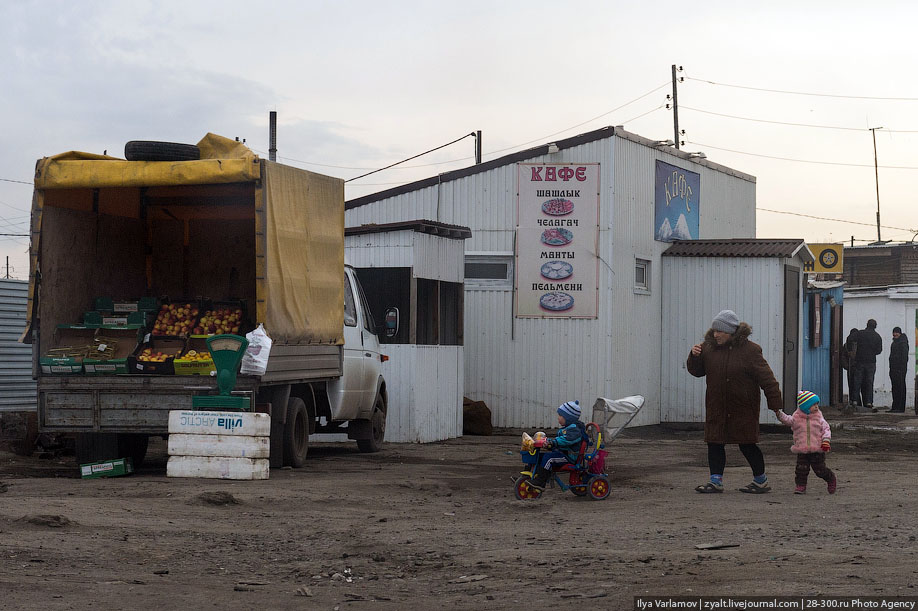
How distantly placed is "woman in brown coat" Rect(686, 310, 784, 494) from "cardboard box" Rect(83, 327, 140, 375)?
18.9 ft

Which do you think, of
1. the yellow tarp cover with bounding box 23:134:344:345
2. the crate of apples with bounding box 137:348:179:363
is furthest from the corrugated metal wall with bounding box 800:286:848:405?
the crate of apples with bounding box 137:348:179:363

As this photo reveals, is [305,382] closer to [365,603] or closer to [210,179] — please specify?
[210,179]

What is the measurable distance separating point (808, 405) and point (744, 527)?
281 cm

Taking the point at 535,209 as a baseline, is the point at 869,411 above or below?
below

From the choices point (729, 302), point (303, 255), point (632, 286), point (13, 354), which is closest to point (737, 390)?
point (303, 255)

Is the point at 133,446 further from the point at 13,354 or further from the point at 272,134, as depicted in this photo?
the point at 272,134

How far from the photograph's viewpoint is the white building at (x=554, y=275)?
20719 mm

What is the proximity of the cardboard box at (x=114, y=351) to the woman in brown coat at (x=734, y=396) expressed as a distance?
18.9 feet

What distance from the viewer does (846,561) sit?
724 cm

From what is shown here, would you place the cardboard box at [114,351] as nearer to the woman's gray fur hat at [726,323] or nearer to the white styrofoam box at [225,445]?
the white styrofoam box at [225,445]

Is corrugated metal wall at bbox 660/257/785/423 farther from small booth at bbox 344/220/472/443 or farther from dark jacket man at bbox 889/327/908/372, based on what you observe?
dark jacket man at bbox 889/327/908/372

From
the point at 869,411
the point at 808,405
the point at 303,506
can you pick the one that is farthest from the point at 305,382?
the point at 869,411

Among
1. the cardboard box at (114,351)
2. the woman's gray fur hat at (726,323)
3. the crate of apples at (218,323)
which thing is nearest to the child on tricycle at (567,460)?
the woman's gray fur hat at (726,323)

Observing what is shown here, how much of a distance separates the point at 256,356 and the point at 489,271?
988cm
